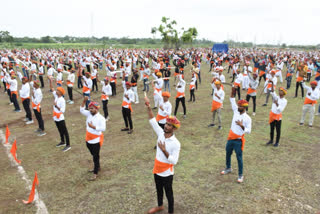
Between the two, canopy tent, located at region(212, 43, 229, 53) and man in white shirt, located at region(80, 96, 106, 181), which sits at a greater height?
canopy tent, located at region(212, 43, 229, 53)

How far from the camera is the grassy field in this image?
187 inches

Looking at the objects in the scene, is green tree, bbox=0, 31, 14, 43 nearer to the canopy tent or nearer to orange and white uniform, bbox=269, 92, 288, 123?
the canopy tent

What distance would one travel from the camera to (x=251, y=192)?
510 centimetres

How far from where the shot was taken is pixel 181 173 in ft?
19.3

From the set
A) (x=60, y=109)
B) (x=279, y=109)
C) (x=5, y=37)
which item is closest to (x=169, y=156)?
(x=60, y=109)

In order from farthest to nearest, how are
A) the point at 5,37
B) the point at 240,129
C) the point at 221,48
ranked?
the point at 5,37, the point at 221,48, the point at 240,129

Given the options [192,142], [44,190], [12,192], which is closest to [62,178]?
[44,190]

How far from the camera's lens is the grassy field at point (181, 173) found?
4.75 m

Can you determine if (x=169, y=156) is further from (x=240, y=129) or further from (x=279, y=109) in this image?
(x=279, y=109)

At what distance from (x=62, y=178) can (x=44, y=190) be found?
0.54 meters

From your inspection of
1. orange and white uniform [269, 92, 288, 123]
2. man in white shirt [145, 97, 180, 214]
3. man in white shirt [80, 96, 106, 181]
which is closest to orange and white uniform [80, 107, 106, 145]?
man in white shirt [80, 96, 106, 181]

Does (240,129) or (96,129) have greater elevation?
(240,129)

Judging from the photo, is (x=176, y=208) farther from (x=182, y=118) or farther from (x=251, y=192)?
(x=182, y=118)

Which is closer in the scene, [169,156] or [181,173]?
[169,156]
